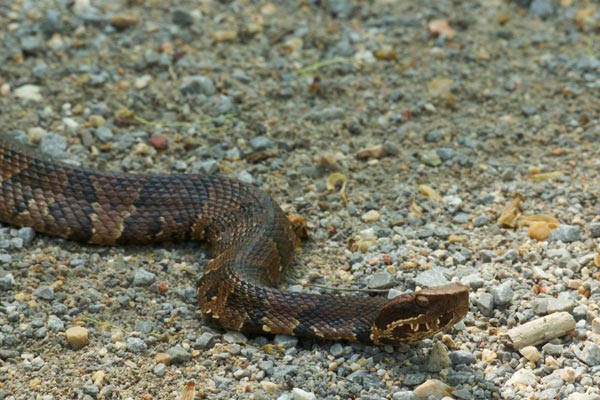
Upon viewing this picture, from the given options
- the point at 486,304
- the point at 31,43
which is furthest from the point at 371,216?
the point at 31,43

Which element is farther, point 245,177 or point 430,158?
point 430,158

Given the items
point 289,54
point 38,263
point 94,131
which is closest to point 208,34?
point 289,54

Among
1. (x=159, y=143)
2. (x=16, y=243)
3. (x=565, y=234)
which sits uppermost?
(x=565, y=234)

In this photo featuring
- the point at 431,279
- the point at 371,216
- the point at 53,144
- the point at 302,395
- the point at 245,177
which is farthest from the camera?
the point at 53,144

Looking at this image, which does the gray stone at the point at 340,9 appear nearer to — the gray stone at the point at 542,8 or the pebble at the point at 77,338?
the gray stone at the point at 542,8

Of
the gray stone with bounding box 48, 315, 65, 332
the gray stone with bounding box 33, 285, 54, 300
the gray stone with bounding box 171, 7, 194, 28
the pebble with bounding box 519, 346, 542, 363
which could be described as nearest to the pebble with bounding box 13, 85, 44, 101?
the gray stone with bounding box 171, 7, 194, 28

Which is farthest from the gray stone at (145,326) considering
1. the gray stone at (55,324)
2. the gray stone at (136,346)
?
the gray stone at (55,324)

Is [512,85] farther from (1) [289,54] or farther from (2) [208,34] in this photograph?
(2) [208,34]

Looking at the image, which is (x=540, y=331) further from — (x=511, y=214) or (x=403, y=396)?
(x=511, y=214)

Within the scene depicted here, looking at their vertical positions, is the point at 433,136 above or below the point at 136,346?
above
